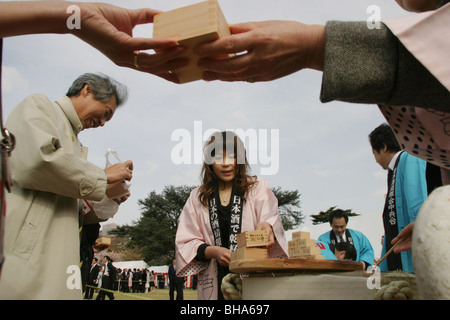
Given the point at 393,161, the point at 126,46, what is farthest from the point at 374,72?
the point at 393,161

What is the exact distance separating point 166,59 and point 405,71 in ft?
2.86

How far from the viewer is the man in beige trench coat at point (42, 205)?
5.80ft

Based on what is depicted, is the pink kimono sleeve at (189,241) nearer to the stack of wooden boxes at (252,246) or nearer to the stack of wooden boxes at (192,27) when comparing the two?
the stack of wooden boxes at (252,246)

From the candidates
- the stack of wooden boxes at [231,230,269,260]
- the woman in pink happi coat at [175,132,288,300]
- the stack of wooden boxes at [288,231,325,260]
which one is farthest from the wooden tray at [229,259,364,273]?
the woman in pink happi coat at [175,132,288,300]

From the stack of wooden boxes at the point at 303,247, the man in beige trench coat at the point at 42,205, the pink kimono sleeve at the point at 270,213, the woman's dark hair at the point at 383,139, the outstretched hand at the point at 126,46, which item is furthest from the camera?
the woman's dark hair at the point at 383,139

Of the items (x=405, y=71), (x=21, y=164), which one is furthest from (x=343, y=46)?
(x=21, y=164)

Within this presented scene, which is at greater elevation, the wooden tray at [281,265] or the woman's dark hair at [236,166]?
the woman's dark hair at [236,166]

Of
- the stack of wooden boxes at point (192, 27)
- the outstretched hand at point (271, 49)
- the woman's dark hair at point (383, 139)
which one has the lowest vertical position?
the outstretched hand at point (271, 49)

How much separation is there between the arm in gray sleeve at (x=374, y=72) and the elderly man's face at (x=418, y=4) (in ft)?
2.22

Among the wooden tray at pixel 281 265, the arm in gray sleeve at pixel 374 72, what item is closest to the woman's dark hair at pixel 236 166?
the wooden tray at pixel 281 265

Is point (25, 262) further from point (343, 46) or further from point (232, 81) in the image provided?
point (343, 46)

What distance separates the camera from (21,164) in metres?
1.86

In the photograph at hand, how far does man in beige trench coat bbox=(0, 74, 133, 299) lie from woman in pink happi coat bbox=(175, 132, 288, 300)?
3.67 feet

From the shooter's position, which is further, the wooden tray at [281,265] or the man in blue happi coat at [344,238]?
the man in blue happi coat at [344,238]
